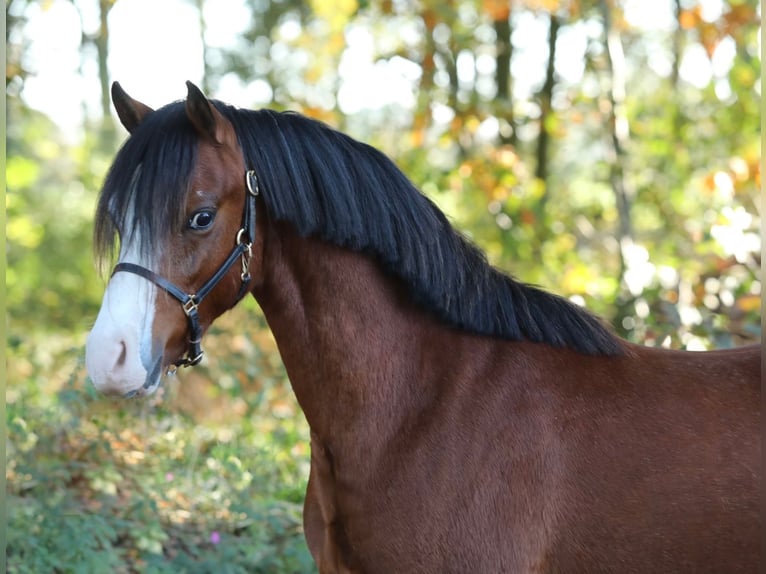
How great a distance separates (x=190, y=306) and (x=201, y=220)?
0.83 ft

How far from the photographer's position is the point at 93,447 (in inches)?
181

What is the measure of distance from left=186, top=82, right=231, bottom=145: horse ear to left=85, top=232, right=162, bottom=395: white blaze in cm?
42

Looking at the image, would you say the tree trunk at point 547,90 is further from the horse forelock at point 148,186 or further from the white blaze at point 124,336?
the white blaze at point 124,336

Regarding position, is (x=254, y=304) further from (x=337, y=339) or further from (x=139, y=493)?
(x=337, y=339)

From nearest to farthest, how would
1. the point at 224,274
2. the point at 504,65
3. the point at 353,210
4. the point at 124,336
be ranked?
the point at 124,336 → the point at 224,274 → the point at 353,210 → the point at 504,65

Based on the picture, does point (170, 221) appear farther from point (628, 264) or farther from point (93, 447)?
point (628, 264)

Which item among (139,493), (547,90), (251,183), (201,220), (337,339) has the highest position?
(547,90)

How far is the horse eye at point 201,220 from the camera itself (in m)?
2.38

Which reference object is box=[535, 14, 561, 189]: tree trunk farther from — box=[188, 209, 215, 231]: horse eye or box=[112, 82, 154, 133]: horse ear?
box=[188, 209, 215, 231]: horse eye

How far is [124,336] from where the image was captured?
220cm

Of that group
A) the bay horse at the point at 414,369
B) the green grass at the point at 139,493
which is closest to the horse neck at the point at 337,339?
the bay horse at the point at 414,369

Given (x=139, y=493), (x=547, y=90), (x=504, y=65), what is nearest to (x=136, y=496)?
(x=139, y=493)

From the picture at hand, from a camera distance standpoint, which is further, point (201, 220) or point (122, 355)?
point (201, 220)

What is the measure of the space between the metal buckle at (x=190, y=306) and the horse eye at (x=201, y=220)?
204 mm
